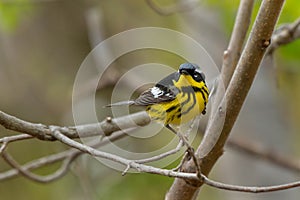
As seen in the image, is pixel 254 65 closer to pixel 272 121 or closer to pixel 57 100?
pixel 272 121

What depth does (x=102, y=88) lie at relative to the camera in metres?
1.76

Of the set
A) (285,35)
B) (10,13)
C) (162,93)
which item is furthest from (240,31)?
(10,13)

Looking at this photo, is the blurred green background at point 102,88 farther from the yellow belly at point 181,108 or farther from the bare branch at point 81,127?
the yellow belly at point 181,108

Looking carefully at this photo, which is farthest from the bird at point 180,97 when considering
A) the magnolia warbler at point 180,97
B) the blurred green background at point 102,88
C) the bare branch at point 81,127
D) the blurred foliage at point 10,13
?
the blurred foliage at point 10,13

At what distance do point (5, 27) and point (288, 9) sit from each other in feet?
3.08

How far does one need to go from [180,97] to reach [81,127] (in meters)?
0.29

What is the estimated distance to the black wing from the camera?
0.74 m

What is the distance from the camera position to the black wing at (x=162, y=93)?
74 cm

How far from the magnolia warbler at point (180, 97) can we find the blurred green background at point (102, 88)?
0.98 meters

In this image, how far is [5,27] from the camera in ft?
6.91

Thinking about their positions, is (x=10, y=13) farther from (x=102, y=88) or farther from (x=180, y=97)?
(x=180, y=97)

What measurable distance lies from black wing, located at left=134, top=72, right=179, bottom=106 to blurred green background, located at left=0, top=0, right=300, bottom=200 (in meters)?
0.97

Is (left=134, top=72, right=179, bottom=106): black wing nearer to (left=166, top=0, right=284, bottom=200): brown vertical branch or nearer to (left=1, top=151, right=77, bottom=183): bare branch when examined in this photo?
(left=166, top=0, right=284, bottom=200): brown vertical branch

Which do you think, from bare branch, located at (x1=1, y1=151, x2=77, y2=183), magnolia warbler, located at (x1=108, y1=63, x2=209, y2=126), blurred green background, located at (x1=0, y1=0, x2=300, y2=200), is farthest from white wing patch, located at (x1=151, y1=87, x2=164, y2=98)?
blurred green background, located at (x1=0, y1=0, x2=300, y2=200)
